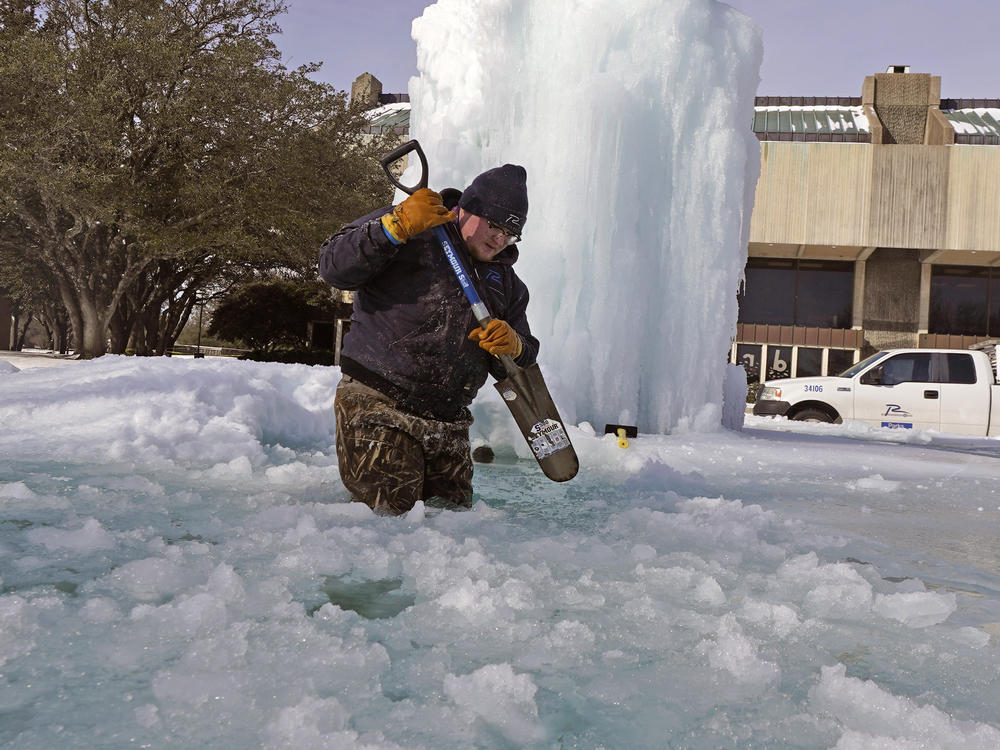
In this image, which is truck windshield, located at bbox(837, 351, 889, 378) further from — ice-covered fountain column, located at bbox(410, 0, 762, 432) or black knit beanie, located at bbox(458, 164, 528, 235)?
black knit beanie, located at bbox(458, 164, 528, 235)

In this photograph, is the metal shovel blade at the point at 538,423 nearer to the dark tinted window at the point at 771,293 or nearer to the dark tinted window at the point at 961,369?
the dark tinted window at the point at 961,369

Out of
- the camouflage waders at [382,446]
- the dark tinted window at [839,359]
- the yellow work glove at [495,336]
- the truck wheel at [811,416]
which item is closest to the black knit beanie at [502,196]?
the yellow work glove at [495,336]

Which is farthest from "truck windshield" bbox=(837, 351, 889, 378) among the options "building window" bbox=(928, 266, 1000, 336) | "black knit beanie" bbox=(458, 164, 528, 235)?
"building window" bbox=(928, 266, 1000, 336)

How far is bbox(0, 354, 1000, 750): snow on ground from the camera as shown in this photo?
1729mm

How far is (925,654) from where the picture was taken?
2277 mm

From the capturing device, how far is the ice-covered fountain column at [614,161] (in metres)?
8.81

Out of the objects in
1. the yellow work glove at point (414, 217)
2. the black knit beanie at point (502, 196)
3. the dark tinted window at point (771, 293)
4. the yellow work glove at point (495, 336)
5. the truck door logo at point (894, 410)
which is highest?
the dark tinted window at point (771, 293)

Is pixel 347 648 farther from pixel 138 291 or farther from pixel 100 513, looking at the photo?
pixel 138 291

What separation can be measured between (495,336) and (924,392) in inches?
439

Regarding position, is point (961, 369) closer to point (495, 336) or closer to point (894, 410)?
point (894, 410)

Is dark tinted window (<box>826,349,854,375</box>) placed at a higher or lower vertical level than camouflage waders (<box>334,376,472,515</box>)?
higher

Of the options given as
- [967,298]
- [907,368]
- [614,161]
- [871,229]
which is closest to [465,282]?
[614,161]

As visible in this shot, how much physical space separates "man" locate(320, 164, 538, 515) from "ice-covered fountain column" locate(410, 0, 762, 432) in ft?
16.2

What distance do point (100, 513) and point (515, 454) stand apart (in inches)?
171
